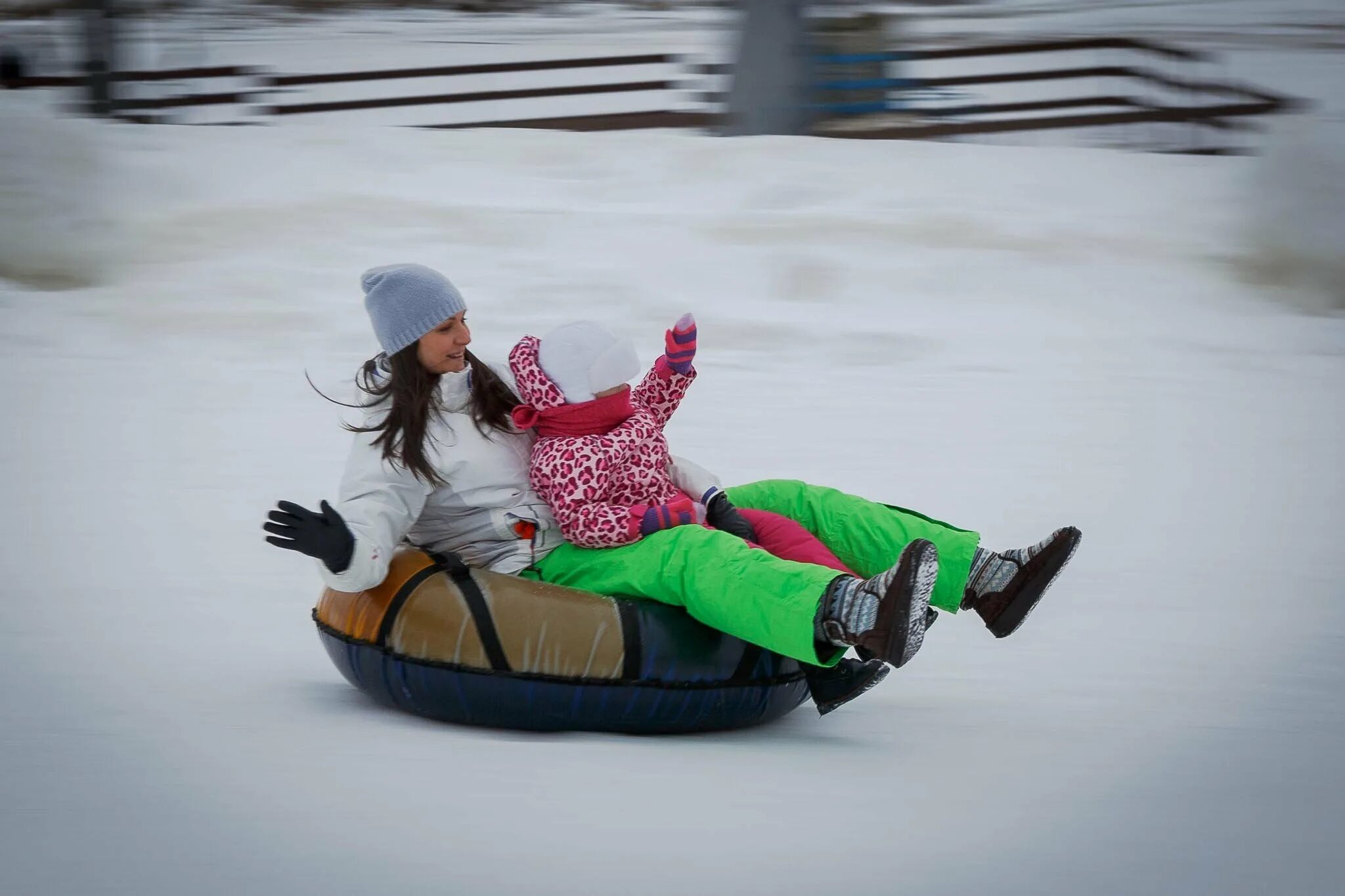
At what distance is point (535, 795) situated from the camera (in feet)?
7.55

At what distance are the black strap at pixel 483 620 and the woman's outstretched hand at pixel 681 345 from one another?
63 cm

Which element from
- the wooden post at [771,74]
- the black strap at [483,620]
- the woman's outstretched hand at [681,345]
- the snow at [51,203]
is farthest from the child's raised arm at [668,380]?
the wooden post at [771,74]

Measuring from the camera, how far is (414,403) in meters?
2.63

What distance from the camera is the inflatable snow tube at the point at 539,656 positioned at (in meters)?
2.51

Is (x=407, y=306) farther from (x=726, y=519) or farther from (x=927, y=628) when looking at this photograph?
(x=927, y=628)

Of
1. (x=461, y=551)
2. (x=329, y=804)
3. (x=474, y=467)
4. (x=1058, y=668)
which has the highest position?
(x=474, y=467)

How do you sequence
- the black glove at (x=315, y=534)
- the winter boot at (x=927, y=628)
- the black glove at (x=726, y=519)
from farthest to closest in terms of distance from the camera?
1. the black glove at (x=726, y=519)
2. the winter boot at (x=927, y=628)
3. the black glove at (x=315, y=534)

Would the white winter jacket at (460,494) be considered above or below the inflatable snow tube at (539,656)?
above

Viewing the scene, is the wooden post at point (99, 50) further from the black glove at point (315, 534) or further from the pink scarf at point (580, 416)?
the black glove at point (315, 534)

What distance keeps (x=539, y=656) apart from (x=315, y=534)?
449 mm

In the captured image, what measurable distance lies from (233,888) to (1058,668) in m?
1.95

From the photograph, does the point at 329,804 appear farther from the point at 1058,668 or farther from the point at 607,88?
A: the point at 607,88

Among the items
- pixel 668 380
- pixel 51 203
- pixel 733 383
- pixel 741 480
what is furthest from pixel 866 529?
pixel 51 203

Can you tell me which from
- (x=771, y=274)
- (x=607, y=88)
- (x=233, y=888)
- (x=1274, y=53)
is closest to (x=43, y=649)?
(x=233, y=888)
